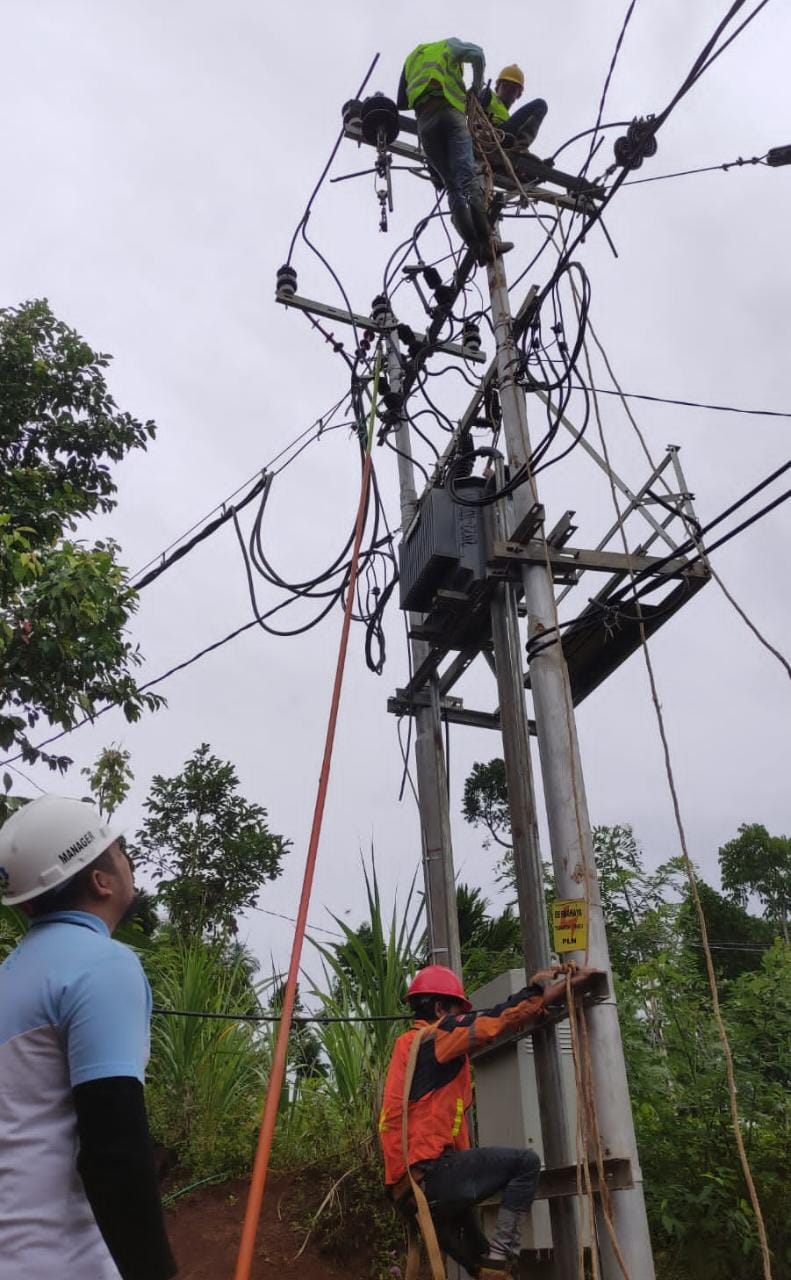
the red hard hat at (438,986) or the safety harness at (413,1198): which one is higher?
the red hard hat at (438,986)

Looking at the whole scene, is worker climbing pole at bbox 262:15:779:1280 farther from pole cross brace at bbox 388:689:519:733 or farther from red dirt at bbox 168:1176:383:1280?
red dirt at bbox 168:1176:383:1280

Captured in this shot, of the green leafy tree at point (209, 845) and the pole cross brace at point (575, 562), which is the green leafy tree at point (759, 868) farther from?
the pole cross brace at point (575, 562)

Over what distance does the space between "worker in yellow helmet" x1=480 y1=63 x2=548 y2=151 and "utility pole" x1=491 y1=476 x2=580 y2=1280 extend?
2.18 meters

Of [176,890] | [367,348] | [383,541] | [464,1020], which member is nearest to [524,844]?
[464,1020]

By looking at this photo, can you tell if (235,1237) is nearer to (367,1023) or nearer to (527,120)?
(367,1023)

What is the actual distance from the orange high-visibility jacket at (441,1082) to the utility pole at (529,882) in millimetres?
314

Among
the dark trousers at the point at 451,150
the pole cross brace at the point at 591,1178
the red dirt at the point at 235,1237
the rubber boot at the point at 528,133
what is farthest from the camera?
the rubber boot at the point at 528,133

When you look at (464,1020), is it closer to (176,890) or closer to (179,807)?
(176,890)

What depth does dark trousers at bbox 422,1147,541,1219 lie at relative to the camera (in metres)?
3.81

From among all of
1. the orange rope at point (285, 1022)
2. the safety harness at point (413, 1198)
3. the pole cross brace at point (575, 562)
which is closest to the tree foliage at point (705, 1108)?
the safety harness at point (413, 1198)

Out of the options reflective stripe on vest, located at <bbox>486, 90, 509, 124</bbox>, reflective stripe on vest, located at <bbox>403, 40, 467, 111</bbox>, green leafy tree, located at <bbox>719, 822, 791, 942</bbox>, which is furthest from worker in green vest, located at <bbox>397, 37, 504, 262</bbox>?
green leafy tree, located at <bbox>719, 822, 791, 942</bbox>

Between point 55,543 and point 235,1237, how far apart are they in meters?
4.89

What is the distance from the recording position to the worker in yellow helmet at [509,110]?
6152 millimetres

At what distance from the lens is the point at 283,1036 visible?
5.53 feet
